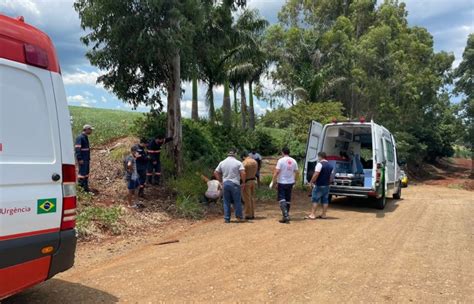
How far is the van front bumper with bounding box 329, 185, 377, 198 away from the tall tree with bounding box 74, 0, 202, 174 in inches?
193

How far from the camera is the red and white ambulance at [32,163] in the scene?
3514mm

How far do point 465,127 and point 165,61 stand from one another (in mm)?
34110

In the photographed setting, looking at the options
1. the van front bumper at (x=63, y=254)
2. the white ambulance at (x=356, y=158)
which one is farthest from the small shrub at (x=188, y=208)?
the van front bumper at (x=63, y=254)

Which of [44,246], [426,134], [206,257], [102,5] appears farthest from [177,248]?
[426,134]

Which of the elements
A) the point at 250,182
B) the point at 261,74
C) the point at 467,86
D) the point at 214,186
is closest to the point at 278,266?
the point at 250,182

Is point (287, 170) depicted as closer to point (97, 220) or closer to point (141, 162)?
point (141, 162)

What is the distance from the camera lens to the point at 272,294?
4.98 m

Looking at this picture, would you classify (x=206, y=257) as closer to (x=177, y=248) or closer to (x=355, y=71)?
(x=177, y=248)

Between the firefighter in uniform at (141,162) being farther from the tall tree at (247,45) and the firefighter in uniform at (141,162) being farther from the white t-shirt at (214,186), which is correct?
the tall tree at (247,45)

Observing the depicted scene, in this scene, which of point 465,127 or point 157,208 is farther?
point 465,127

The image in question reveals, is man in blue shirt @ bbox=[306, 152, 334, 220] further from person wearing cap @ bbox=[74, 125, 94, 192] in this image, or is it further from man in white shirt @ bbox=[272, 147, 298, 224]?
person wearing cap @ bbox=[74, 125, 94, 192]

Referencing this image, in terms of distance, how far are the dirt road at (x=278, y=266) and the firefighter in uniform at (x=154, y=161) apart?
12.6 feet

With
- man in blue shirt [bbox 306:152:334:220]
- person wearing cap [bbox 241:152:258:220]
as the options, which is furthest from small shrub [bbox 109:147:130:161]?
man in blue shirt [bbox 306:152:334:220]

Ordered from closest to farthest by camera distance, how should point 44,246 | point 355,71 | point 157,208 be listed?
point 44,246 → point 157,208 → point 355,71
